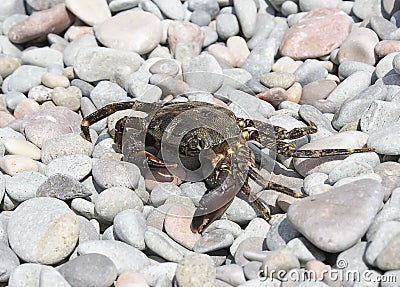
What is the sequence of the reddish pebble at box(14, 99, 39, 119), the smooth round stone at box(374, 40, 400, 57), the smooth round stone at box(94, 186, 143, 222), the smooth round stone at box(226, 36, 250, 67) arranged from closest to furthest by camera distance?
1. the smooth round stone at box(94, 186, 143, 222)
2. the smooth round stone at box(374, 40, 400, 57)
3. the reddish pebble at box(14, 99, 39, 119)
4. the smooth round stone at box(226, 36, 250, 67)

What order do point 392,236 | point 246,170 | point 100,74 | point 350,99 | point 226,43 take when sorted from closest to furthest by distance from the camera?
1. point 392,236
2. point 246,170
3. point 350,99
4. point 100,74
5. point 226,43

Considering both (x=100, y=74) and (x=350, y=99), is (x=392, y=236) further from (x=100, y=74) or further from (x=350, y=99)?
(x=100, y=74)

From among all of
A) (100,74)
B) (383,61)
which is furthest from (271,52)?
(100,74)

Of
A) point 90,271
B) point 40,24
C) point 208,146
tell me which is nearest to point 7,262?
point 90,271

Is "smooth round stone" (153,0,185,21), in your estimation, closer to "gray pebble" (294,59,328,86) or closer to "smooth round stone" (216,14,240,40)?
"smooth round stone" (216,14,240,40)

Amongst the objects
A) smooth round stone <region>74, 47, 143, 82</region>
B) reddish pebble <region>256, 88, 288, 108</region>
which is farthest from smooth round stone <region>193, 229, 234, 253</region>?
smooth round stone <region>74, 47, 143, 82</region>

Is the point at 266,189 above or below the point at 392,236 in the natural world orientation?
below

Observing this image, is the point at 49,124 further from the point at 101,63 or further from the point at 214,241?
the point at 214,241
